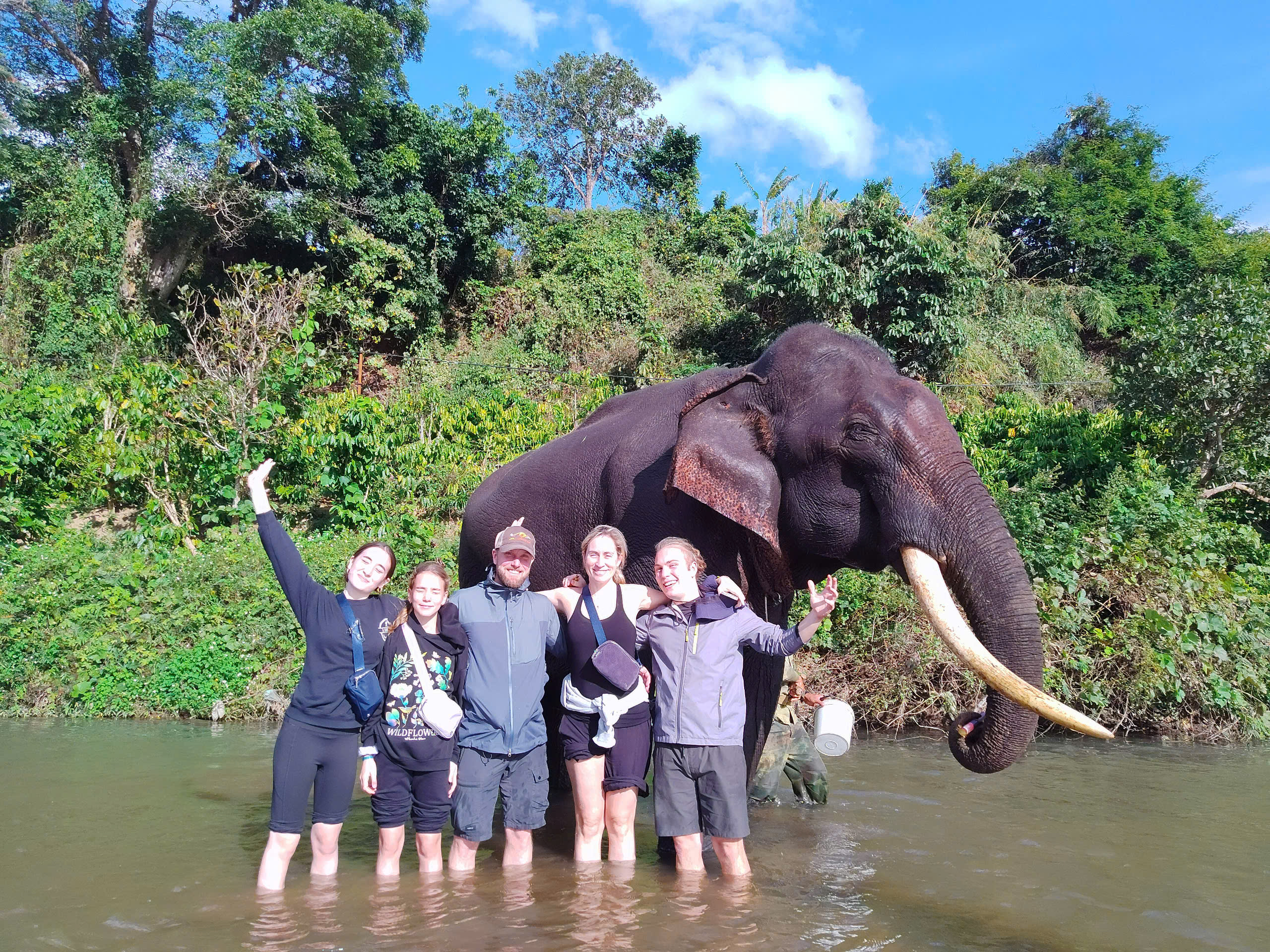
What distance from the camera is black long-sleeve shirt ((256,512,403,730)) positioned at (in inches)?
157

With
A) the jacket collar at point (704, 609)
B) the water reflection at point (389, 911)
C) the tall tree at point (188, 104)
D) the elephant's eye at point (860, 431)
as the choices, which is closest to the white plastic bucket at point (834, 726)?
the jacket collar at point (704, 609)

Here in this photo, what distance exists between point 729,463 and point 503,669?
4.38 feet

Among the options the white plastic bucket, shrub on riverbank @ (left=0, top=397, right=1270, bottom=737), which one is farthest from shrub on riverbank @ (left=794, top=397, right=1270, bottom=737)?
the white plastic bucket

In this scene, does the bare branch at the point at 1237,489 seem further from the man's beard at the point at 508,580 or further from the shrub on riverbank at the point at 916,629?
the man's beard at the point at 508,580

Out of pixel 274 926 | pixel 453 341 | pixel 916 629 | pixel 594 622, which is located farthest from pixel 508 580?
pixel 453 341

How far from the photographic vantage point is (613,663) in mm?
3994

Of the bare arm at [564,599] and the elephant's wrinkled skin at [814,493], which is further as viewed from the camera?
the bare arm at [564,599]

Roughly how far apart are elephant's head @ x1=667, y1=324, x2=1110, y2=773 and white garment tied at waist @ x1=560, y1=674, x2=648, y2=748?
0.87 metres

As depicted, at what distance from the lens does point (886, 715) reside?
873cm

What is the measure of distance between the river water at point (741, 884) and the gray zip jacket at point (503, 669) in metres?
0.64

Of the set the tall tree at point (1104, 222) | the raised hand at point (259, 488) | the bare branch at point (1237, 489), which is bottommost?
the raised hand at point (259, 488)

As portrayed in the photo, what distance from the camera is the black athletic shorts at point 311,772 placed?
3.94 meters

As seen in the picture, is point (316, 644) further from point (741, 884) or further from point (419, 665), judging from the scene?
point (741, 884)

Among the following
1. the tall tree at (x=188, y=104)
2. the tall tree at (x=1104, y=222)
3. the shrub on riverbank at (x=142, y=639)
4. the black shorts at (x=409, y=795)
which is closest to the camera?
the black shorts at (x=409, y=795)
